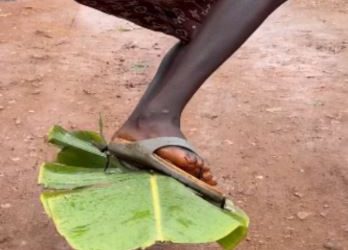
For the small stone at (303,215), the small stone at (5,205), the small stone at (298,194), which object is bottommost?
the small stone at (5,205)

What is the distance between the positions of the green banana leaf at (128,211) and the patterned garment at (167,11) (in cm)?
43

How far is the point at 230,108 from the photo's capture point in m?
3.81

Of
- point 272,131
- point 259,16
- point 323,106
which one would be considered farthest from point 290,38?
point 259,16

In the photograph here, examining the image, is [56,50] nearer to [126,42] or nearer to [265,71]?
[126,42]

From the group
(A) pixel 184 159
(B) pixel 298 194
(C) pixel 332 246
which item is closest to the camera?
(A) pixel 184 159

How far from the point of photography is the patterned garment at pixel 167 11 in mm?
2260

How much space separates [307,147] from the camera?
336 centimetres

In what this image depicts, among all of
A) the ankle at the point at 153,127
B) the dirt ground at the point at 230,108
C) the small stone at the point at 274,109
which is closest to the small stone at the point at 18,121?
the dirt ground at the point at 230,108

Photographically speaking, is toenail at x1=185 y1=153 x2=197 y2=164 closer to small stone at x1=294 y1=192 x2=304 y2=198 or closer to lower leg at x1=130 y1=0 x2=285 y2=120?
lower leg at x1=130 y1=0 x2=285 y2=120

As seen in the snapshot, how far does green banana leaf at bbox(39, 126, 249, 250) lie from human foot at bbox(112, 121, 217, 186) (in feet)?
0.17

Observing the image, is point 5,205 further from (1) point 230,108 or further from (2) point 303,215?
(1) point 230,108

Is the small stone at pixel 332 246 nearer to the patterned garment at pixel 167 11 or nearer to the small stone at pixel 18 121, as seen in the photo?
the patterned garment at pixel 167 11

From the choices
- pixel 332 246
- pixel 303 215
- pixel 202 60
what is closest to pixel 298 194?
pixel 303 215

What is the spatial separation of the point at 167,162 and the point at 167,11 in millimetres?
487
